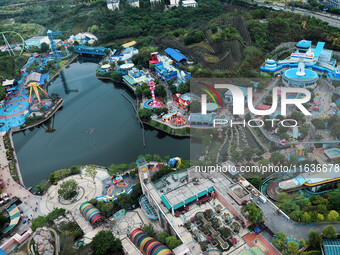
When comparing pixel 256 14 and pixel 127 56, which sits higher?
pixel 256 14

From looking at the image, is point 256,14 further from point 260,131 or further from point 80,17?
point 80,17

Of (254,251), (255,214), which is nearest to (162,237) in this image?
(254,251)

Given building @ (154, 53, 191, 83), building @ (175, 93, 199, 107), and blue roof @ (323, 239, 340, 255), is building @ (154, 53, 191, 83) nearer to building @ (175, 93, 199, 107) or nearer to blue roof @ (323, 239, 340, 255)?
building @ (175, 93, 199, 107)

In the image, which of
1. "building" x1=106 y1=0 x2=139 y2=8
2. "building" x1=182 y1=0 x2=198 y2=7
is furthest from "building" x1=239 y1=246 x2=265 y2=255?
"building" x1=106 y1=0 x2=139 y2=8

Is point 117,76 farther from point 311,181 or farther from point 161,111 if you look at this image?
point 311,181

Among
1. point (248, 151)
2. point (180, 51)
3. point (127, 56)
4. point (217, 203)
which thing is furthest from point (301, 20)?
point (217, 203)

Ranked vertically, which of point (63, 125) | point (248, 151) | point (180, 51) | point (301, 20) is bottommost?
point (63, 125)

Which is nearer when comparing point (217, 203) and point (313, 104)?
point (217, 203)

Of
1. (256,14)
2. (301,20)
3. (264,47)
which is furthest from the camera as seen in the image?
(256,14)
